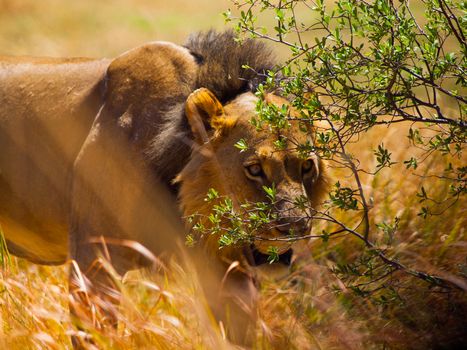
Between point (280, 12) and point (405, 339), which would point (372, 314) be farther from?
point (280, 12)

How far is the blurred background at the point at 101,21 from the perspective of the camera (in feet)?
62.7

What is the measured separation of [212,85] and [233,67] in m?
0.17

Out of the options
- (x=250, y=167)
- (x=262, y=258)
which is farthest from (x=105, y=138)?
(x=262, y=258)

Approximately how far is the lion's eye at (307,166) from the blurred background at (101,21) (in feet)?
42.4

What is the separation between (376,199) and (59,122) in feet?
8.12

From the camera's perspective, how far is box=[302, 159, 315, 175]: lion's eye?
14.4ft

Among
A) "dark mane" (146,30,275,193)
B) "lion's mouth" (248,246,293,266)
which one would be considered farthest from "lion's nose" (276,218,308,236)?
"dark mane" (146,30,275,193)

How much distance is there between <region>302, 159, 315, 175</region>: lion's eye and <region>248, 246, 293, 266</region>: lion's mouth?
496mm

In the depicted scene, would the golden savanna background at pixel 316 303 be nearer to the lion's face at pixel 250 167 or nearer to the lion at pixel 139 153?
the lion at pixel 139 153

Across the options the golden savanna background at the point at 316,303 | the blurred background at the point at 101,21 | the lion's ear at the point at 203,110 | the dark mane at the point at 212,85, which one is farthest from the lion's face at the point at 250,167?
the blurred background at the point at 101,21

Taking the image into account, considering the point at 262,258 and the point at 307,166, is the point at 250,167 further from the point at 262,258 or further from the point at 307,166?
the point at 262,258

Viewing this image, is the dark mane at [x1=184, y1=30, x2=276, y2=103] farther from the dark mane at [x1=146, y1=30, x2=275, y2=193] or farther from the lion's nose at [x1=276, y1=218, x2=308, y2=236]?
the lion's nose at [x1=276, y1=218, x2=308, y2=236]

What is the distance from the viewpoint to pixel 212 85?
15.4 ft

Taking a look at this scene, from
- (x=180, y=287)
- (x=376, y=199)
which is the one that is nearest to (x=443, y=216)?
(x=376, y=199)
